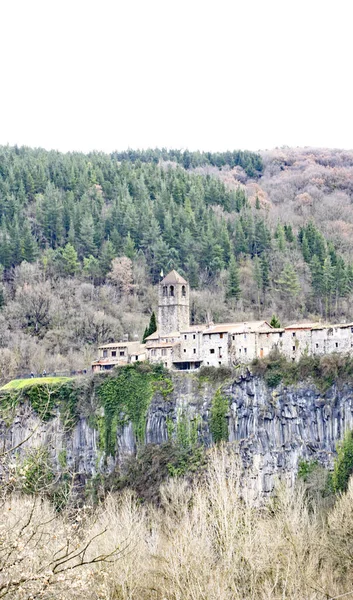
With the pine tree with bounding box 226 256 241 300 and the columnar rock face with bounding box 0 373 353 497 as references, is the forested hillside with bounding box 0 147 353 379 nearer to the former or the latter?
the pine tree with bounding box 226 256 241 300

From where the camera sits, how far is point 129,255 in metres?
103

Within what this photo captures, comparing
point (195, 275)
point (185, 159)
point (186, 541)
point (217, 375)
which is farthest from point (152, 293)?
point (185, 159)

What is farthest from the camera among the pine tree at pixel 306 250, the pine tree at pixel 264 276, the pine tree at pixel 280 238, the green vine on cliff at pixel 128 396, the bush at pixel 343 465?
the pine tree at pixel 280 238

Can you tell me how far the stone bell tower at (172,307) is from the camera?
75938 millimetres

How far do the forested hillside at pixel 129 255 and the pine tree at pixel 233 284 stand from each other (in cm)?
14

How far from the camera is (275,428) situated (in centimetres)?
6253

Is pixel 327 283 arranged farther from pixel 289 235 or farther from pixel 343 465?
pixel 343 465

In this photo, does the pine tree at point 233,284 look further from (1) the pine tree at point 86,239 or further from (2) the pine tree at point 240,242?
(1) the pine tree at point 86,239

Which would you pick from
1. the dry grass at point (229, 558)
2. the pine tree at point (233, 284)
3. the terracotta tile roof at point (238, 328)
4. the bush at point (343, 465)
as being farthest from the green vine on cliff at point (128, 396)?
the pine tree at point (233, 284)

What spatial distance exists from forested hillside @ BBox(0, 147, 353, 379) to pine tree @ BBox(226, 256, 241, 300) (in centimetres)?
14

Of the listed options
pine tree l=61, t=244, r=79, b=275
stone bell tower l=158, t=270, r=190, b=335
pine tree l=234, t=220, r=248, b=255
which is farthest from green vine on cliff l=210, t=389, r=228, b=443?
pine tree l=234, t=220, r=248, b=255

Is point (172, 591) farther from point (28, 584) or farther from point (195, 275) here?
point (195, 275)

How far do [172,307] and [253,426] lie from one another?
53.9 feet

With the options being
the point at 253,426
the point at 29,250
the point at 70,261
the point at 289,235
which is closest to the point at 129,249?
the point at 70,261
